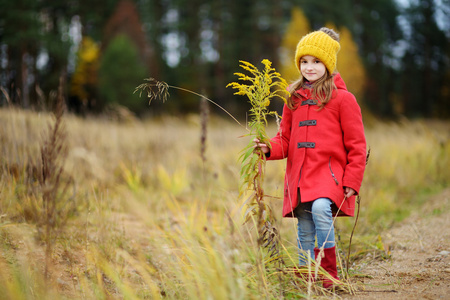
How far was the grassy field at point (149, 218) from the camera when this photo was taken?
186 cm

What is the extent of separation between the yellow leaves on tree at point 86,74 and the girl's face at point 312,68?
2351cm

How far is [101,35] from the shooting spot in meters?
25.0

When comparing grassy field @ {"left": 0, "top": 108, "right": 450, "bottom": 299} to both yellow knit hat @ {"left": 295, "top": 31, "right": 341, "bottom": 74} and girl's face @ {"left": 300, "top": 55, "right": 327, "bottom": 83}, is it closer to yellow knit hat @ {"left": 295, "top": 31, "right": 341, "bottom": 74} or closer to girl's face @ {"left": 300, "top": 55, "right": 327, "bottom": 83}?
girl's face @ {"left": 300, "top": 55, "right": 327, "bottom": 83}

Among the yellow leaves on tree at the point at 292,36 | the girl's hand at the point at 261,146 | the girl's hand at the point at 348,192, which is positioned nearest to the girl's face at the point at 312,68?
the girl's hand at the point at 261,146

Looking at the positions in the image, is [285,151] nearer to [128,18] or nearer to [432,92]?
[128,18]

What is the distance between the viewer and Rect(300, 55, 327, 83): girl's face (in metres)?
2.17

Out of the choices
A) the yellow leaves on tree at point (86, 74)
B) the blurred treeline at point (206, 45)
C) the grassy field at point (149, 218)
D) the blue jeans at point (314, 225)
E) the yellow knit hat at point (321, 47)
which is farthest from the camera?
the yellow leaves on tree at point (86, 74)

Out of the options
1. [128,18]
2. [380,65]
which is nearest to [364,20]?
[380,65]

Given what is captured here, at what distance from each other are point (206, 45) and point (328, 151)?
26.1 meters

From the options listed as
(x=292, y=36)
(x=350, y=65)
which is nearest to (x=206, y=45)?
(x=292, y=36)

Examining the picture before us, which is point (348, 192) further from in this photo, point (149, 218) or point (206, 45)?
point (206, 45)

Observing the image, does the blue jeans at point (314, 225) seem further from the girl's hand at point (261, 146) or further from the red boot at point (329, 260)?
the girl's hand at point (261, 146)

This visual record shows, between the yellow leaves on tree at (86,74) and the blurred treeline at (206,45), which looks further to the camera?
the yellow leaves on tree at (86,74)

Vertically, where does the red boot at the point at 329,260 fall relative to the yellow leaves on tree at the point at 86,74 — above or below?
below
